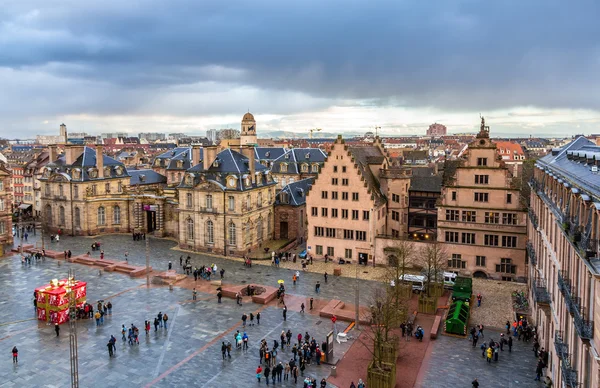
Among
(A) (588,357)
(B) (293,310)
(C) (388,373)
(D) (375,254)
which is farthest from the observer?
(D) (375,254)

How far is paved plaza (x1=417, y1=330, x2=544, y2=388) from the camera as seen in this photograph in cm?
3412

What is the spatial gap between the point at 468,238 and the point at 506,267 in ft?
17.9

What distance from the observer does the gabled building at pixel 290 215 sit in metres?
79.1

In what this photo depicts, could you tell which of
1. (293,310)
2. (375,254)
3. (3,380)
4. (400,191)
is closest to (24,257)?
(3,380)

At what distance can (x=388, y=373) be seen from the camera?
3238 cm

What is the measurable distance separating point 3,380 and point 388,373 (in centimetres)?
2684

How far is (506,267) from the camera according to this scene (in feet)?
190

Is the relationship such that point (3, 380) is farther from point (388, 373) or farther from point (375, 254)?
point (375, 254)

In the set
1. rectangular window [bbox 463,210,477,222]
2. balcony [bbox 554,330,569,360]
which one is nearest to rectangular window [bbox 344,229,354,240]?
rectangular window [bbox 463,210,477,222]

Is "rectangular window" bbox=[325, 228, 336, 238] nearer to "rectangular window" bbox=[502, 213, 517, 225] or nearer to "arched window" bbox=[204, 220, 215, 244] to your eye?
"arched window" bbox=[204, 220, 215, 244]

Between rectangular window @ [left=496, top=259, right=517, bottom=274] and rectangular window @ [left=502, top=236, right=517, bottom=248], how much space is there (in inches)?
70.7

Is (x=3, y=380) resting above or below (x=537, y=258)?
below

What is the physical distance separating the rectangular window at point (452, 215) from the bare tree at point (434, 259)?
347cm

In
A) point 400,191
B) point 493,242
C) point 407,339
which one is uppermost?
point 400,191
